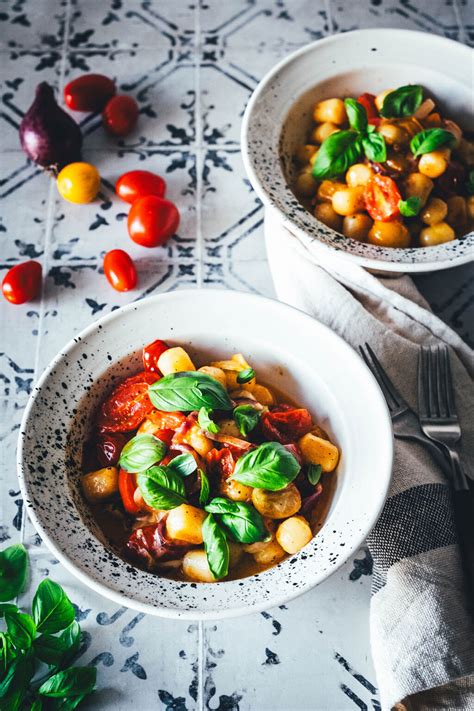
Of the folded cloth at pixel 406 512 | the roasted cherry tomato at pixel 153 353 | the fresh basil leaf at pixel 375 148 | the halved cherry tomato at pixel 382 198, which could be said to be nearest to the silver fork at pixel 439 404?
Answer: the folded cloth at pixel 406 512

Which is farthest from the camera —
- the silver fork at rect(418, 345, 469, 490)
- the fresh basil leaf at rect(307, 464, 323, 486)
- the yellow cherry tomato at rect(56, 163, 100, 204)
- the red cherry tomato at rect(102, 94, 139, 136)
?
the red cherry tomato at rect(102, 94, 139, 136)

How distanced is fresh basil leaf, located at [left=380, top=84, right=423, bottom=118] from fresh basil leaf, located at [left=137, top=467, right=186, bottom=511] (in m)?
0.92

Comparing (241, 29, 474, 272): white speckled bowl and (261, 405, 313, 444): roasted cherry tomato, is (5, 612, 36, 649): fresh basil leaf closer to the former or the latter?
(261, 405, 313, 444): roasted cherry tomato

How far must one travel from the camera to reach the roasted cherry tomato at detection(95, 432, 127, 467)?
1262 millimetres

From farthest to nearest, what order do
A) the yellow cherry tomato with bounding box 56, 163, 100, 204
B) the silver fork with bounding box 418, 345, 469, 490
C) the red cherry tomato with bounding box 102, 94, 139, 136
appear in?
1. the red cherry tomato with bounding box 102, 94, 139, 136
2. the yellow cherry tomato with bounding box 56, 163, 100, 204
3. the silver fork with bounding box 418, 345, 469, 490

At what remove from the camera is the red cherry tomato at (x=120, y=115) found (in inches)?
70.1

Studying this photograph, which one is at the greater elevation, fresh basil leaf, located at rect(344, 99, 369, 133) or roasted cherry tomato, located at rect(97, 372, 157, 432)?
fresh basil leaf, located at rect(344, 99, 369, 133)

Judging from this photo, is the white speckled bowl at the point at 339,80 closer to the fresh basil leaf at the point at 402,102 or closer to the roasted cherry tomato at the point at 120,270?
the fresh basil leaf at the point at 402,102

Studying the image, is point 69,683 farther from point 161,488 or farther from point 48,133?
point 48,133

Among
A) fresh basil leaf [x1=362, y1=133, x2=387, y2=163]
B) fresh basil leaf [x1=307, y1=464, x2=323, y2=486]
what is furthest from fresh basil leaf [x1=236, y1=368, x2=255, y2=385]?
fresh basil leaf [x1=362, y1=133, x2=387, y2=163]

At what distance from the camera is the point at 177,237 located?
170cm

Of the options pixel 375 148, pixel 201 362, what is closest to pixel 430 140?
pixel 375 148

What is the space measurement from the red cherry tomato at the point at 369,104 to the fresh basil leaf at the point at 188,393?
0.78 metres

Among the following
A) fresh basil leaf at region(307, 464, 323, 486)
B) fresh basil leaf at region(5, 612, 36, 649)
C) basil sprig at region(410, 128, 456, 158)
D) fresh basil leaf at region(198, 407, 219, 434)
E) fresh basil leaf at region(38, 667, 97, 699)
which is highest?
basil sprig at region(410, 128, 456, 158)
